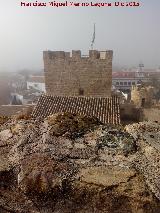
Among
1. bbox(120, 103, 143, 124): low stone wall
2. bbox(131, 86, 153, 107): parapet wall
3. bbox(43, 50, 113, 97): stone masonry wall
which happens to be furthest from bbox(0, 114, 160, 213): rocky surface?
bbox(131, 86, 153, 107): parapet wall

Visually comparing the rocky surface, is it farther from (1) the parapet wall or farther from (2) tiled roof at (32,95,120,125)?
(1) the parapet wall

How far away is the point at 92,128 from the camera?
1989 mm

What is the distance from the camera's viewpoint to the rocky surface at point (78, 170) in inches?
56.3

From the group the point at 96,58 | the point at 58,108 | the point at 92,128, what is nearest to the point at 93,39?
the point at 96,58

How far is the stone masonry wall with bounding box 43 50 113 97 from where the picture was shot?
43.0 feet

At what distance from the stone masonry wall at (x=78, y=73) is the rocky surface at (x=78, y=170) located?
11.3m

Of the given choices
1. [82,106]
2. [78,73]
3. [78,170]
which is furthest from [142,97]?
[78,170]

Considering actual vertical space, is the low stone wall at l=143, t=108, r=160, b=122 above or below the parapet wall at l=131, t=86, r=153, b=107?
below

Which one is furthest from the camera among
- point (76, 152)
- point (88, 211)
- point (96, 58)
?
point (96, 58)

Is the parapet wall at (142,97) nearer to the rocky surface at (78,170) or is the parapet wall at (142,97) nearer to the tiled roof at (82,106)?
the tiled roof at (82,106)

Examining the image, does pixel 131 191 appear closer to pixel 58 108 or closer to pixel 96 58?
pixel 58 108

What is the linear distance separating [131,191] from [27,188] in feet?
1.58

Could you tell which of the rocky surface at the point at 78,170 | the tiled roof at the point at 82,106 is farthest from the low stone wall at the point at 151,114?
the rocky surface at the point at 78,170

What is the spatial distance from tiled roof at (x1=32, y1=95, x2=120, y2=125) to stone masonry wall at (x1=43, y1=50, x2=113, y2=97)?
0.59 metres
